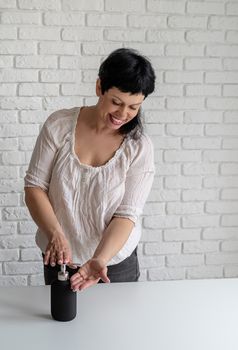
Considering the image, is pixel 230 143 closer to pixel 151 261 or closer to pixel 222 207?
pixel 222 207

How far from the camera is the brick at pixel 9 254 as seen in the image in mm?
2275

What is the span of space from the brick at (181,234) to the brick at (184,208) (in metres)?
0.10

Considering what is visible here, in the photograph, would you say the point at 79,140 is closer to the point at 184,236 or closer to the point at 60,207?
the point at 60,207

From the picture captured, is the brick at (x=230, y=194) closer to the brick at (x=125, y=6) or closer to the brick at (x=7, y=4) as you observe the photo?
the brick at (x=125, y=6)

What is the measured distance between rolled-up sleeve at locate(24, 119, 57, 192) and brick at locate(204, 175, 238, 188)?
1119 millimetres

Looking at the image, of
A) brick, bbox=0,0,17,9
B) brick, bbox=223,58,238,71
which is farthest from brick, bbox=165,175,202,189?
brick, bbox=0,0,17,9

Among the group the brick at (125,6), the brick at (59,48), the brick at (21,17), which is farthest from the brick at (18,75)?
the brick at (125,6)

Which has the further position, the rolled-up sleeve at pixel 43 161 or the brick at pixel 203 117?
the brick at pixel 203 117

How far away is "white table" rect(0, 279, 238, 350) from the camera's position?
112 cm

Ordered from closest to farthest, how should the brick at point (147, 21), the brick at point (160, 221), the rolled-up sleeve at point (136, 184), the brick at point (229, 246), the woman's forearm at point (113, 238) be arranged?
the woman's forearm at point (113, 238), the rolled-up sleeve at point (136, 184), the brick at point (147, 21), the brick at point (160, 221), the brick at point (229, 246)

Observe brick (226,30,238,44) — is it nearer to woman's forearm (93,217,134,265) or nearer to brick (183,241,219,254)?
brick (183,241,219,254)

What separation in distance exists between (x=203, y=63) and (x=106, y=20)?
0.51 metres

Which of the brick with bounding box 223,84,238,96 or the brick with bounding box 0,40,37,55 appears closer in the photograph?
the brick with bounding box 0,40,37,55

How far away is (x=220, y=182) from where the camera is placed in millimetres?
2383
